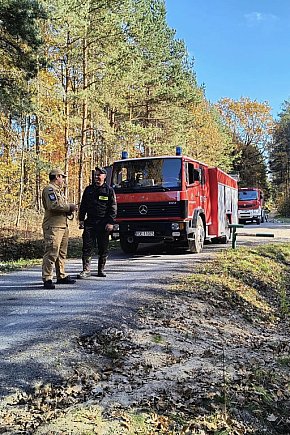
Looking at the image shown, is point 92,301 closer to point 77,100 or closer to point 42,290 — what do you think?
point 42,290

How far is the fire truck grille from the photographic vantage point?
11617mm

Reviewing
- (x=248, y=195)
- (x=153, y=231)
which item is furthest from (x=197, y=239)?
(x=248, y=195)

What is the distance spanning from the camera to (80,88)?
23.0 metres

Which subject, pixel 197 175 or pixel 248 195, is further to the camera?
pixel 248 195

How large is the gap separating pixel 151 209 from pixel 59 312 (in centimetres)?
617

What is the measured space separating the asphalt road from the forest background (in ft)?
25.9

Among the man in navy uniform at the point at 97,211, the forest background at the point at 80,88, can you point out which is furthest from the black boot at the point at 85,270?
the forest background at the point at 80,88

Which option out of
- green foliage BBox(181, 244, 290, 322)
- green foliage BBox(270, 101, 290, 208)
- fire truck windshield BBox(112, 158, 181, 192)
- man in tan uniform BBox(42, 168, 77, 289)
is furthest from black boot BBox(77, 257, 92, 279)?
green foliage BBox(270, 101, 290, 208)

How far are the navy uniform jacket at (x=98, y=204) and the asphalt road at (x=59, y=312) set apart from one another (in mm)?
1182

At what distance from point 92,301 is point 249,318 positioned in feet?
9.30

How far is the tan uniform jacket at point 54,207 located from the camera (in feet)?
24.0

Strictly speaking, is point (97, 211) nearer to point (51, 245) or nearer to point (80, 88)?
point (51, 245)

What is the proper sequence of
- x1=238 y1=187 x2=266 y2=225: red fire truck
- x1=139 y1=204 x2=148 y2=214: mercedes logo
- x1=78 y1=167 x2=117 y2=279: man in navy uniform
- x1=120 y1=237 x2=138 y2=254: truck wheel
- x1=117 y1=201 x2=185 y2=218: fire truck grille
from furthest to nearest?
1. x1=238 y1=187 x2=266 y2=225: red fire truck
2. x1=120 y1=237 x2=138 y2=254: truck wheel
3. x1=139 y1=204 x2=148 y2=214: mercedes logo
4. x1=117 y1=201 x2=185 y2=218: fire truck grille
5. x1=78 y1=167 x2=117 y2=279: man in navy uniform

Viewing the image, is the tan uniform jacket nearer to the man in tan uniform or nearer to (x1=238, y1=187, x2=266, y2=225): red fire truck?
the man in tan uniform
